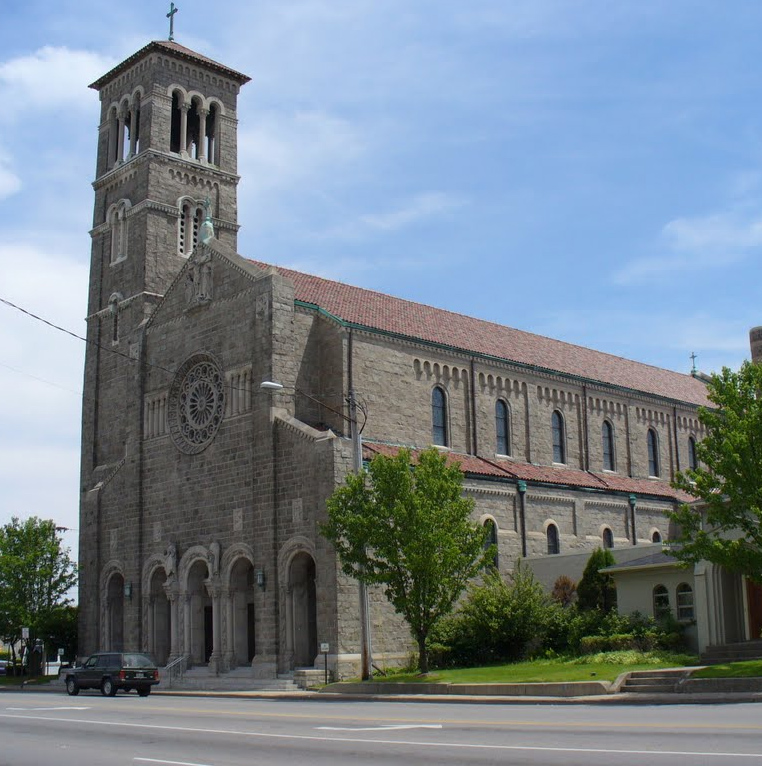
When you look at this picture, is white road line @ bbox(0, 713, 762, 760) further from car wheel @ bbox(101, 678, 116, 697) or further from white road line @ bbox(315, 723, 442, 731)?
car wheel @ bbox(101, 678, 116, 697)

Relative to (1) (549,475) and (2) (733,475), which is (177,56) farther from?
(2) (733,475)

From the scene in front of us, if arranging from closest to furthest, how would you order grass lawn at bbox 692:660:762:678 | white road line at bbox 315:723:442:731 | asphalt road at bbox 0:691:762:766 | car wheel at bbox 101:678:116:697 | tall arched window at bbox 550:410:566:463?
1. asphalt road at bbox 0:691:762:766
2. white road line at bbox 315:723:442:731
3. grass lawn at bbox 692:660:762:678
4. car wheel at bbox 101:678:116:697
5. tall arched window at bbox 550:410:566:463

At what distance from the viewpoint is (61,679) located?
45.7 m

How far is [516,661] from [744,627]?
25.4 ft

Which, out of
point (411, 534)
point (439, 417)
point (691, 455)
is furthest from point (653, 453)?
point (411, 534)

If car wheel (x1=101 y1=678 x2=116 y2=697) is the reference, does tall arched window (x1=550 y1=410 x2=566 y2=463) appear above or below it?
above

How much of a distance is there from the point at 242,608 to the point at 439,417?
11917mm

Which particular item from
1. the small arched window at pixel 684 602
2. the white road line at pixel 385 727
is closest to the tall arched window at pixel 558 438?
the small arched window at pixel 684 602

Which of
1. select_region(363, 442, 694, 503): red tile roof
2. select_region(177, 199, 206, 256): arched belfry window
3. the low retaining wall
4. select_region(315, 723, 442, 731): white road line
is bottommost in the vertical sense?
the low retaining wall

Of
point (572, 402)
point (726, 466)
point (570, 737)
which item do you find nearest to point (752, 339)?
point (572, 402)

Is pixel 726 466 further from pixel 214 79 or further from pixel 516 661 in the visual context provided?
pixel 214 79

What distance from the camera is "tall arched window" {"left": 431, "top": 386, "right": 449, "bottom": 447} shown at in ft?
148

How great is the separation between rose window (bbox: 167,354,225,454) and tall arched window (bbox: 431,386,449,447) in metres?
9.19

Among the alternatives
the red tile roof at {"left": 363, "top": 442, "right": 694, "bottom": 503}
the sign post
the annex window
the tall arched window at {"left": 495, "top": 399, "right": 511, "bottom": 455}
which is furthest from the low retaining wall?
the tall arched window at {"left": 495, "top": 399, "right": 511, "bottom": 455}
